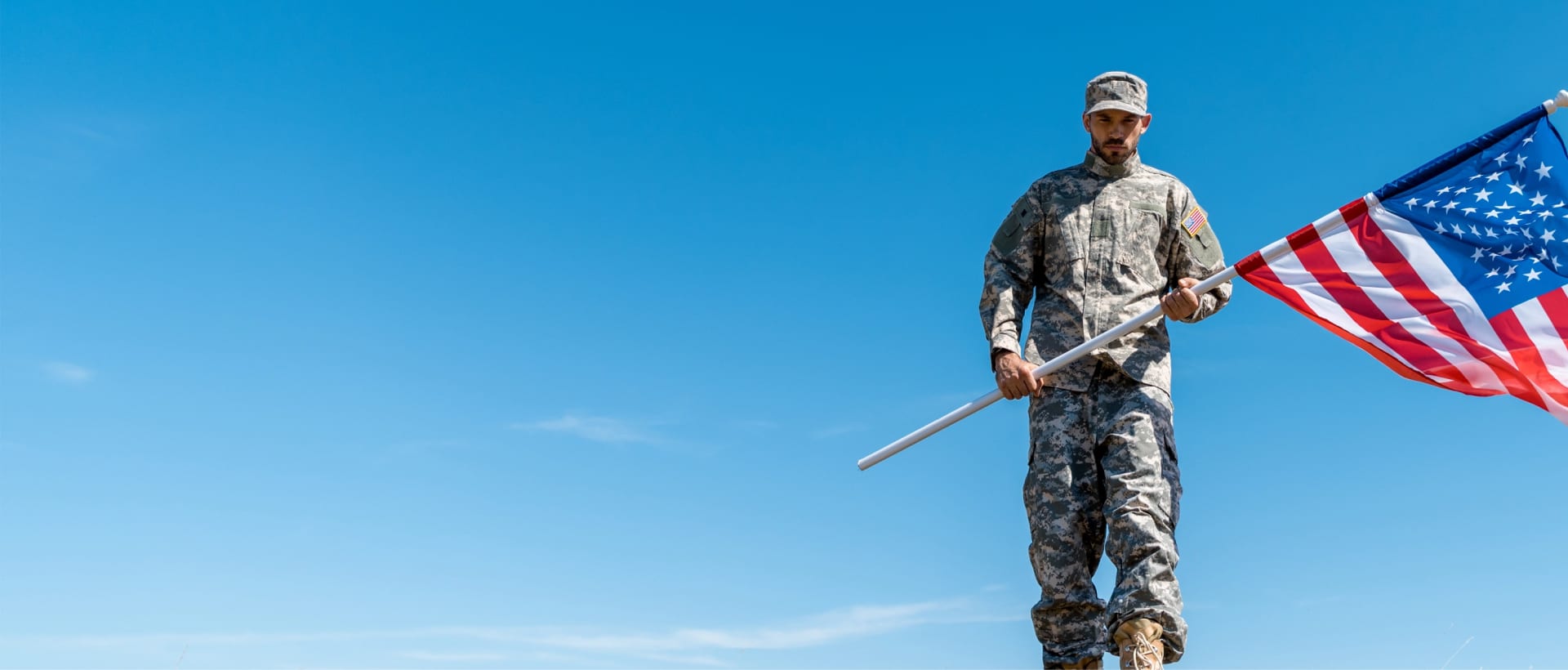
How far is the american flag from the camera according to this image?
22.3ft

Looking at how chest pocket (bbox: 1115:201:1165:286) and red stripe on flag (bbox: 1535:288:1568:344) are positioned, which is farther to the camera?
chest pocket (bbox: 1115:201:1165:286)

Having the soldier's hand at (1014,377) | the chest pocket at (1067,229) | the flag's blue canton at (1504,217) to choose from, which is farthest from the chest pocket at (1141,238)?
the flag's blue canton at (1504,217)

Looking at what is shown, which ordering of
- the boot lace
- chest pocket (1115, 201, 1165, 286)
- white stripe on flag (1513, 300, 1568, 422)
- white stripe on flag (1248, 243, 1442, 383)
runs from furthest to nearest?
chest pocket (1115, 201, 1165, 286), white stripe on flag (1248, 243, 1442, 383), white stripe on flag (1513, 300, 1568, 422), the boot lace

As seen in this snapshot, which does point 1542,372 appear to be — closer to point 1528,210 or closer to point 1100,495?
point 1528,210

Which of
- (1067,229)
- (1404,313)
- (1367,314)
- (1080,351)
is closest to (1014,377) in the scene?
(1080,351)

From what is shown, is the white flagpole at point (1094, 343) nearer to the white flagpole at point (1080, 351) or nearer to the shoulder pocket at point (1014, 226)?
the white flagpole at point (1080, 351)

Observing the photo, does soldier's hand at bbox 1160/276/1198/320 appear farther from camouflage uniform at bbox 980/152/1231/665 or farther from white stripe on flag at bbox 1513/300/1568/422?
white stripe on flag at bbox 1513/300/1568/422

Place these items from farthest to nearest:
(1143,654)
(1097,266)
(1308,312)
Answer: (1097,266) → (1308,312) → (1143,654)

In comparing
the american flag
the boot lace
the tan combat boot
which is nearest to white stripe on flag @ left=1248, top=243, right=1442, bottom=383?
the american flag

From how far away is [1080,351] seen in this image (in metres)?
7.08

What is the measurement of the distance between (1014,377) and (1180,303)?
0.84m

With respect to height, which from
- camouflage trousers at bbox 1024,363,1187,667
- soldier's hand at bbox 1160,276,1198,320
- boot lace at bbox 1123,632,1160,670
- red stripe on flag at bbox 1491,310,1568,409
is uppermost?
soldier's hand at bbox 1160,276,1198,320

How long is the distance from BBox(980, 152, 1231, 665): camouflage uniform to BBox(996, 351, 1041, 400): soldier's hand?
0.31 feet

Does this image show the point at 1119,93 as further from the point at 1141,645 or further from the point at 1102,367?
the point at 1141,645
